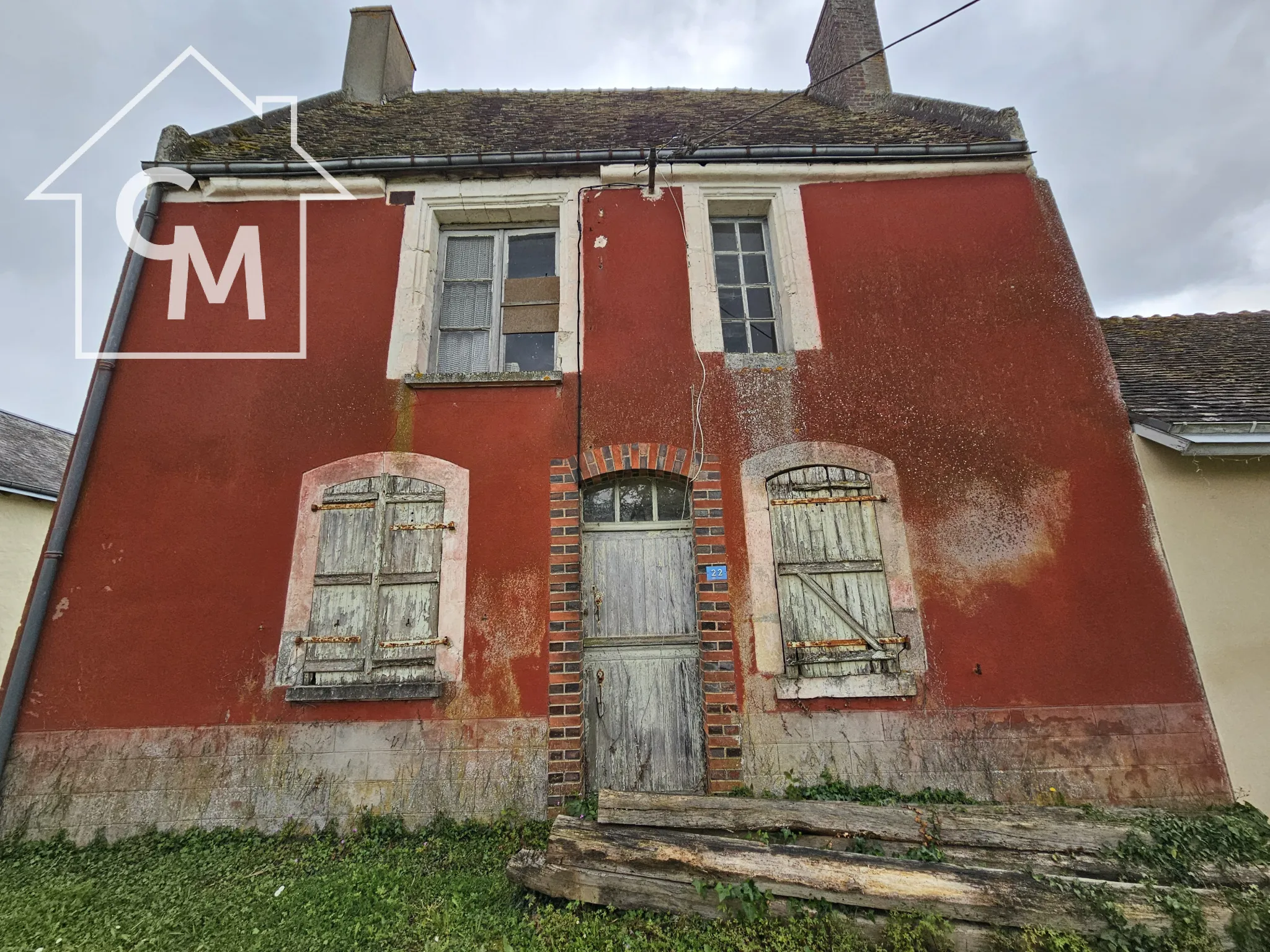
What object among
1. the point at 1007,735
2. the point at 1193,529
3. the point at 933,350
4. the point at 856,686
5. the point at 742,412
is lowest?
the point at 1007,735

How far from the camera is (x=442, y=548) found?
4.81 meters

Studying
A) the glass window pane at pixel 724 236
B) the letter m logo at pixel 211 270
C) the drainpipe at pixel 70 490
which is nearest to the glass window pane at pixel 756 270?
the glass window pane at pixel 724 236

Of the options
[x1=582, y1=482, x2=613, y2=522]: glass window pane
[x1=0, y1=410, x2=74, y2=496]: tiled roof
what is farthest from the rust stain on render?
[x1=0, y1=410, x2=74, y2=496]: tiled roof

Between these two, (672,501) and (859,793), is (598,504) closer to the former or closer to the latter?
(672,501)

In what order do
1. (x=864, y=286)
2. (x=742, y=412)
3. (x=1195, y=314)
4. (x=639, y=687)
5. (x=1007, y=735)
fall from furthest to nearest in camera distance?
(x=1195, y=314) < (x=864, y=286) < (x=742, y=412) < (x=639, y=687) < (x=1007, y=735)

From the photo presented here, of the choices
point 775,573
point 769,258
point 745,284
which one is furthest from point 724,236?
point 775,573

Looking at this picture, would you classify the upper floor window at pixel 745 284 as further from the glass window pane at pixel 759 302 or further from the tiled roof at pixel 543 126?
the tiled roof at pixel 543 126

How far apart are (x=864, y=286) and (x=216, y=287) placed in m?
6.13

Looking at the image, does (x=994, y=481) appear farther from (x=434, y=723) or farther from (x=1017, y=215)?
(x=434, y=723)

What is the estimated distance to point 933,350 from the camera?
5.30 metres

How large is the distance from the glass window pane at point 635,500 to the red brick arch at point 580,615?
0.24 meters

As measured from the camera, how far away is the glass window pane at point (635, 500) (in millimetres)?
5094

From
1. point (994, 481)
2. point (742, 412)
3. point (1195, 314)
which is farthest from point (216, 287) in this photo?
point (1195, 314)

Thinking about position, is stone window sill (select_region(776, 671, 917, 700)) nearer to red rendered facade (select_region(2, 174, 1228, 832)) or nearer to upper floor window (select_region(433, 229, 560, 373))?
red rendered facade (select_region(2, 174, 1228, 832))
